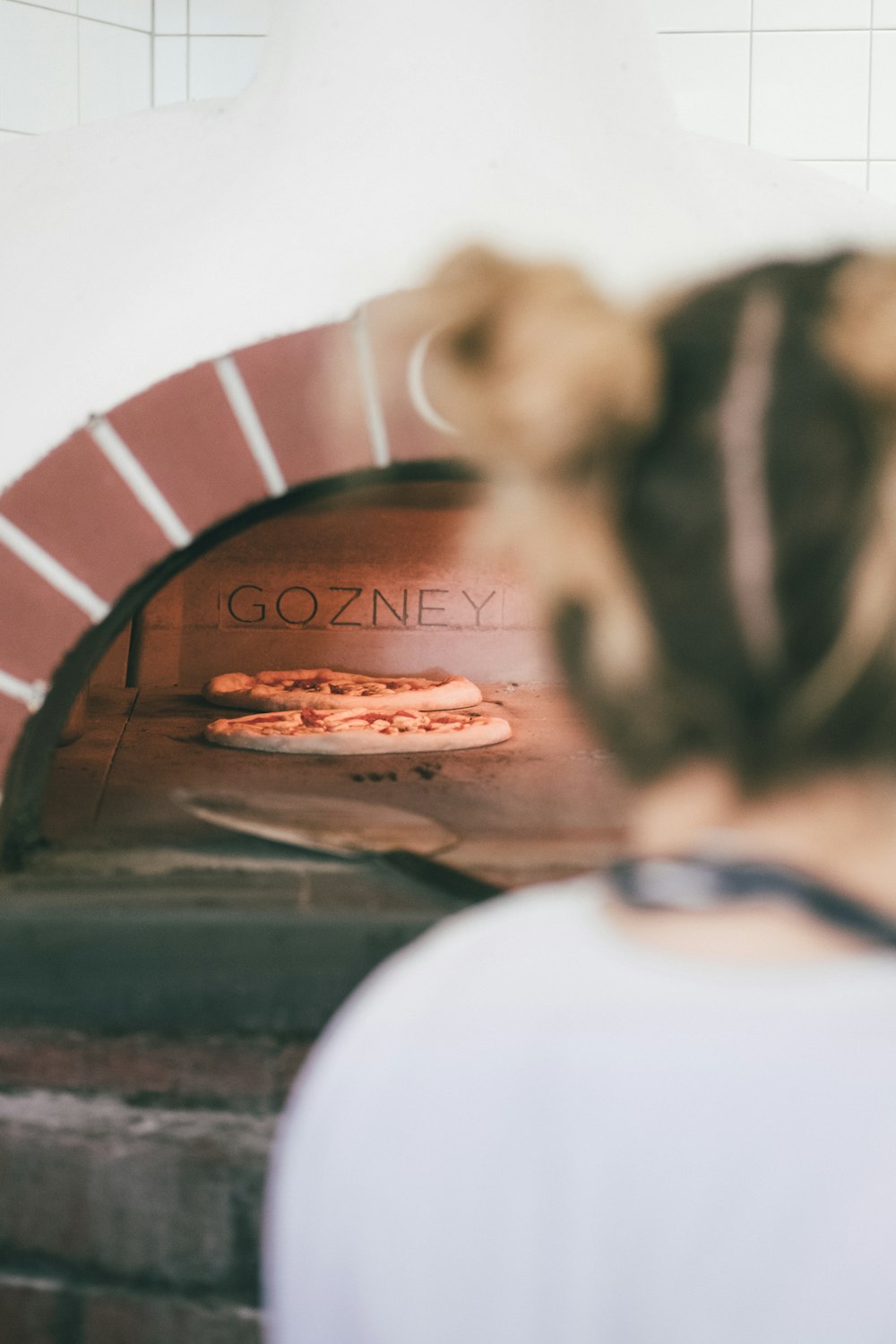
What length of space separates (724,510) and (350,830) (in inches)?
38.1

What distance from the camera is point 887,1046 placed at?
389 millimetres

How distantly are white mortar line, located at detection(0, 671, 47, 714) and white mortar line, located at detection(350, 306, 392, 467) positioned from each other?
45cm

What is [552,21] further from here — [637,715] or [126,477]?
[637,715]

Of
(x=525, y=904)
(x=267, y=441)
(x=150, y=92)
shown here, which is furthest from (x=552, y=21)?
(x=525, y=904)

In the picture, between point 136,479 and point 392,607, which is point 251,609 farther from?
point 136,479

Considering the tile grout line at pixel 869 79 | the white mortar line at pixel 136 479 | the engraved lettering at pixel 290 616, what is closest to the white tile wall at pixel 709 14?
the tile grout line at pixel 869 79

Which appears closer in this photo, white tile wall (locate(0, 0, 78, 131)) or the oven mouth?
the oven mouth

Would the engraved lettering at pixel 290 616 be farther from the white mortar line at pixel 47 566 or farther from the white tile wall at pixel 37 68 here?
the white mortar line at pixel 47 566

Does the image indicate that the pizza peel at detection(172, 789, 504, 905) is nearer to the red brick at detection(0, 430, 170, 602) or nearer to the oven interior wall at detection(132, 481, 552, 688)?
the red brick at detection(0, 430, 170, 602)

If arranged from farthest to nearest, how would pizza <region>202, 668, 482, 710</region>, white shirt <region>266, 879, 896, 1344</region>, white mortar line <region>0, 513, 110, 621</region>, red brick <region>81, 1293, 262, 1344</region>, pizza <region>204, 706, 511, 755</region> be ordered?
pizza <region>202, 668, 482, 710</region> < pizza <region>204, 706, 511, 755</region> < white mortar line <region>0, 513, 110, 621</region> < red brick <region>81, 1293, 262, 1344</region> < white shirt <region>266, 879, 896, 1344</region>

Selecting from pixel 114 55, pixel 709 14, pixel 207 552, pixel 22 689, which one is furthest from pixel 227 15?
pixel 22 689

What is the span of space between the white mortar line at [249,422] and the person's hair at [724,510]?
699 millimetres

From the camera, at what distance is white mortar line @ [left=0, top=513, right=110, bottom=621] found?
1182 millimetres

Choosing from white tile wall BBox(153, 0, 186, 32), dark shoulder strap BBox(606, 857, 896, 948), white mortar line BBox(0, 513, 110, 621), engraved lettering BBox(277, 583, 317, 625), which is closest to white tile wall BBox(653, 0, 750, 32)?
white tile wall BBox(153, 0, 186, 32)
